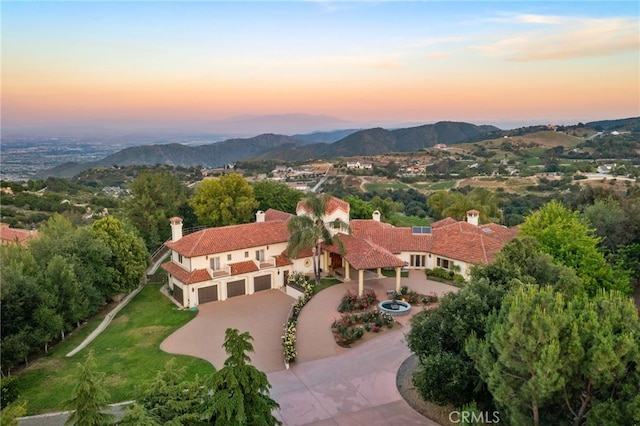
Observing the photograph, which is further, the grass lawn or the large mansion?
the large mansion

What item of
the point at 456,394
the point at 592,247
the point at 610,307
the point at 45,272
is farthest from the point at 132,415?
the point at 592,247

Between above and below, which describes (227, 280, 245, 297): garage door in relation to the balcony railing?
below

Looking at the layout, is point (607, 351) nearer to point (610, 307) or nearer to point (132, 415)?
point (610, 307)

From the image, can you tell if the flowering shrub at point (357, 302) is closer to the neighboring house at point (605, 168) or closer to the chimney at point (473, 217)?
the chimney at point (473, 217)

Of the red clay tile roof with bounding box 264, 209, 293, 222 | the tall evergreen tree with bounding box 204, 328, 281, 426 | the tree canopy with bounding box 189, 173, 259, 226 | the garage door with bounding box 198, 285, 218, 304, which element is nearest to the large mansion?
the garage door with bounding box 198, 285, 218, 304

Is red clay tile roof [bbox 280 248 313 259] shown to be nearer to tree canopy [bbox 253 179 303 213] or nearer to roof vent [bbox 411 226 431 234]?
roof vent [bbox 411 226 431 234]
